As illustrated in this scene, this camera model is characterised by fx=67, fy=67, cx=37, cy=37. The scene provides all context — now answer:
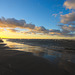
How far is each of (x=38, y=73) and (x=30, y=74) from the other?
0.76 meters

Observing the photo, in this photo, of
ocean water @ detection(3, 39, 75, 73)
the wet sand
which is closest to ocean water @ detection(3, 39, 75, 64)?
ocean water @ detection(3, 39, 75, 73)

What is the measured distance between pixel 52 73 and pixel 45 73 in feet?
2.21

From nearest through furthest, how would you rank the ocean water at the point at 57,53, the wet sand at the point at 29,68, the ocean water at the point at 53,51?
the wet sand at the point at 29,68 < the ocean water at the point at 57,53 < the ocean water at the point at 53,51

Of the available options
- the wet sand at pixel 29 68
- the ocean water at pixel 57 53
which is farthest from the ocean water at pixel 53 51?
the wet sand at pixel 29 68

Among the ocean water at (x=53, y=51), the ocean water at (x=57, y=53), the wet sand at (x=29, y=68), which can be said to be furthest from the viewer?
the ocean water at (x=53, y=51)

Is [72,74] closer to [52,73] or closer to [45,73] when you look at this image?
[52,73]

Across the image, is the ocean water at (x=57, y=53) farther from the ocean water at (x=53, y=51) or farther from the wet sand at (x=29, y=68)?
the wet sand at (x=29, y=68)

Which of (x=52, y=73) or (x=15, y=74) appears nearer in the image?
(x=15, y=74)

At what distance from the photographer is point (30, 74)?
605 cm

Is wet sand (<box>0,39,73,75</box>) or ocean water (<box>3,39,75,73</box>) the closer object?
wet sand (<box>0,39,73,75</box>)

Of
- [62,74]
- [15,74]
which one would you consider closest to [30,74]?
[15,74]

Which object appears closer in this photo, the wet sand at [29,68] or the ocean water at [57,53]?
the wet sand at [29,68]

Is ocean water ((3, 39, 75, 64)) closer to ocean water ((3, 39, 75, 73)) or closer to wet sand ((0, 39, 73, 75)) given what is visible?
ocean water ((3, 39, 75, 73))

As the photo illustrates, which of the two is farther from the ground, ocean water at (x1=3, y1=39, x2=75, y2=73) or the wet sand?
the wet sand
